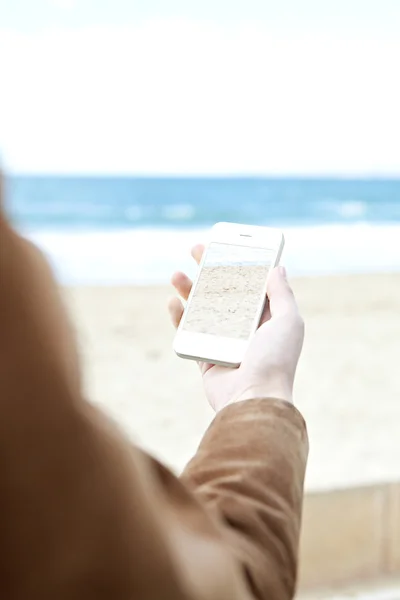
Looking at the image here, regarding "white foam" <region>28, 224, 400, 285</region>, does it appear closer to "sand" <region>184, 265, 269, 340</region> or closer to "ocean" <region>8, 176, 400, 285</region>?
"ocean" <region>8, 176, 400, 285</region>

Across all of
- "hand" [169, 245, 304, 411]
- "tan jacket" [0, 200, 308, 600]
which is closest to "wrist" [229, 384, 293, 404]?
"hand" [169, 245, 304, 411]

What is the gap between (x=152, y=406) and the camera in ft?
7.25

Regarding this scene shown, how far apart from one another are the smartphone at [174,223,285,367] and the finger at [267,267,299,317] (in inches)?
0.7

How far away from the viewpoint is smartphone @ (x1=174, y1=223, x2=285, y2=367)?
25.4 inches

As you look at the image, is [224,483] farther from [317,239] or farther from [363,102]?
[363,102]

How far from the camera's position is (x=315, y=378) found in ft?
8.04

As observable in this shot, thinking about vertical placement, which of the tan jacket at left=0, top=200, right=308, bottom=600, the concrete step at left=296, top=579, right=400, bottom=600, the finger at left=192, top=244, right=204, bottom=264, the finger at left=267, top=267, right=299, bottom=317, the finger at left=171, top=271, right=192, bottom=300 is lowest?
the concrete step at left=296, top=579, right=400, bottom=600

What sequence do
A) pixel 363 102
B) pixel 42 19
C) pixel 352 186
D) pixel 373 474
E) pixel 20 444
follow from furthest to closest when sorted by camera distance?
1. pixel 352 186
2. pixel 363 102
3. pixel 42 19
4. pixel 373 474
5. pixel 20 444

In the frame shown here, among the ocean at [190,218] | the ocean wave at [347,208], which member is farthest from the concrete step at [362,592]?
the ocean wave at [347,208]

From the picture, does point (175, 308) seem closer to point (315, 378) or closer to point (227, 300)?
point (227, 300)

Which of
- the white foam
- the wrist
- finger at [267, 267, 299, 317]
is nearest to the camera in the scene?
the wrist

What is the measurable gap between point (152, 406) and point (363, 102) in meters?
6.26

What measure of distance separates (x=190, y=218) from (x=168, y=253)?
2.70m

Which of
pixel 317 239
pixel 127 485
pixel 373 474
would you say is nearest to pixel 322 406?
pixel 373 474
